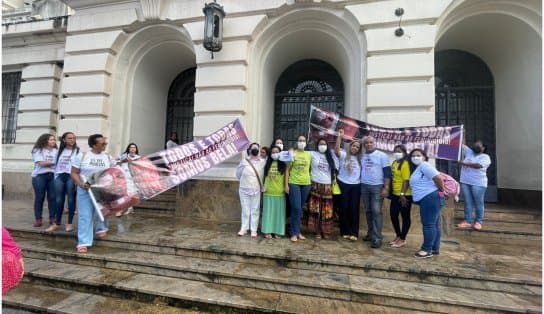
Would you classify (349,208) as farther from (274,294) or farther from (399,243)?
(274,294)

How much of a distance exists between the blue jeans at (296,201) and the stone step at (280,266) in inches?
41.5

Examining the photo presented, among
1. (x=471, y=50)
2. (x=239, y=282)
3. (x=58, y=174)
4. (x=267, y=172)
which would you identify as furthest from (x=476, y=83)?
(x=58, y=174)

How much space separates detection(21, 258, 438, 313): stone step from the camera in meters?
3.46

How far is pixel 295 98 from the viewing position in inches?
356

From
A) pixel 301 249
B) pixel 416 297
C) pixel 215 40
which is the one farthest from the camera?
pixel 215 40

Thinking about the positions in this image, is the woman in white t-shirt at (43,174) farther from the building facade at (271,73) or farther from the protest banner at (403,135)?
the protest banner at (403,135)

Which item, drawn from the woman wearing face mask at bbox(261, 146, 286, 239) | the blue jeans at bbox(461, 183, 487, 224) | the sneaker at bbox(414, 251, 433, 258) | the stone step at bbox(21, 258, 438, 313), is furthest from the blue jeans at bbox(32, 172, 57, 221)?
the blue jeans at bbox(461, 183, 487, 224)

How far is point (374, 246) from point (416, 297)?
4.66ft

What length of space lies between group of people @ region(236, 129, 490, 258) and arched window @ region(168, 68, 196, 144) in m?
4.81

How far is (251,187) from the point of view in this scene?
5.50m

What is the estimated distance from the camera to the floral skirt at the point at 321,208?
5363mm

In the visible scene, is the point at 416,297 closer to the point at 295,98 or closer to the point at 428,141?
the point at 428,141

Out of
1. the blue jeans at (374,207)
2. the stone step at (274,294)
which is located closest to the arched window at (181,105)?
the stone step at (274,294)

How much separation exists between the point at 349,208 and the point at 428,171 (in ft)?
4.80
